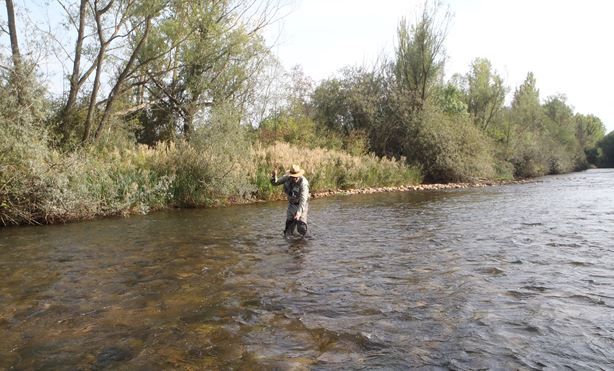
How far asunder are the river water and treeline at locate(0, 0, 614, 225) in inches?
103

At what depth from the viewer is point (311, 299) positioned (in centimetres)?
632

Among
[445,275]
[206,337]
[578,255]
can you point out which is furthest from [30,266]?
[578,255]

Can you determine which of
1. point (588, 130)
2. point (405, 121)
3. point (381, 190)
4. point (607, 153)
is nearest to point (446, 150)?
point (405, 121)

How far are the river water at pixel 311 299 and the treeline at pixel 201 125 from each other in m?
2.62

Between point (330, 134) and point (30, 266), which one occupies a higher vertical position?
point (330, 134)

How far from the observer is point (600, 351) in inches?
178

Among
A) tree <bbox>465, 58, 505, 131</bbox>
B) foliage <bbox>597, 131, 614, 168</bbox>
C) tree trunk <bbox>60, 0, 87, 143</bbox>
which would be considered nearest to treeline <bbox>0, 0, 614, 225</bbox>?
tree trunk <bbox>60, 0, 87, 143</bbox>

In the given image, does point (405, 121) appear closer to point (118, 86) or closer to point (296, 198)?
point (118, 86)

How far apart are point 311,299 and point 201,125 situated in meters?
14.5

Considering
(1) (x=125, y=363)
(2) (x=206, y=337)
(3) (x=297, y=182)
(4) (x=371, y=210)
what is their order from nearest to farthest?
1. (1) (x=125, y=363)
2. (2) (x=206, y=337)
3. (3) (x=297, y=182)
4. (4) (x=371, y=210)

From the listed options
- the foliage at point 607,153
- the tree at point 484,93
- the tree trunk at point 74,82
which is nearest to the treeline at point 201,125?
the tree trunk at point 74,82

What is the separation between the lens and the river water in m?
4.55

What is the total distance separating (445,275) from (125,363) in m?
5.01

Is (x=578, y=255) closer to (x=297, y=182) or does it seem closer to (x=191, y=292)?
(x=297, y=182)
